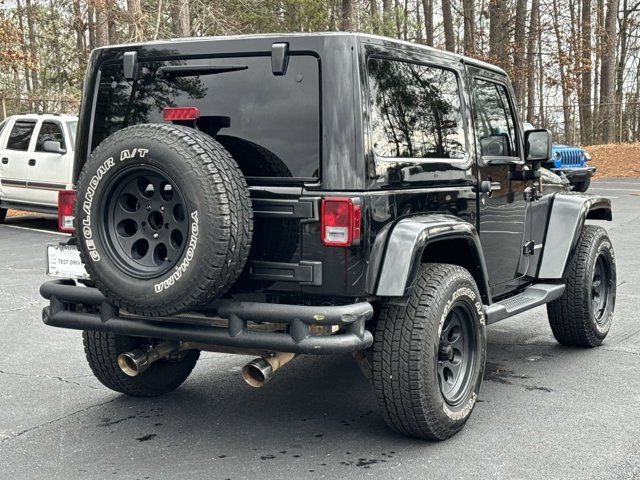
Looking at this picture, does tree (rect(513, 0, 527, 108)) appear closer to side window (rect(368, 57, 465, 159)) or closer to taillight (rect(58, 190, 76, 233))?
side window (rect(368, 57, 465, 159))

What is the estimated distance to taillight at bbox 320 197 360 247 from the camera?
3.88 meters

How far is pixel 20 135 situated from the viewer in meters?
14.7

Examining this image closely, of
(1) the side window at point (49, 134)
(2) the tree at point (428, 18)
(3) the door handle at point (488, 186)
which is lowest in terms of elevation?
(3) the door handle at point (488, 186)

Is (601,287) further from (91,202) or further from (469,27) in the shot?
(469,27)

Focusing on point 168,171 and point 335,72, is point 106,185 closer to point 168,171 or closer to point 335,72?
point 168,171

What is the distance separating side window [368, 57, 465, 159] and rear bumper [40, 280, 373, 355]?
0.87 metres

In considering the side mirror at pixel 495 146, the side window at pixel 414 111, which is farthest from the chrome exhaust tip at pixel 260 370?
the side mirror at pixel 495 146

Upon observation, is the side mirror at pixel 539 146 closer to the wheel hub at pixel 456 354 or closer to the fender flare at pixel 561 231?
the fender flare at pixel 561 231

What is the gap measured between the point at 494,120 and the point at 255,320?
8.33 ft

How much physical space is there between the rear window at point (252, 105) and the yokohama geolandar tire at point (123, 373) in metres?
1.32

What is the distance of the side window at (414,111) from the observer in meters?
4.22

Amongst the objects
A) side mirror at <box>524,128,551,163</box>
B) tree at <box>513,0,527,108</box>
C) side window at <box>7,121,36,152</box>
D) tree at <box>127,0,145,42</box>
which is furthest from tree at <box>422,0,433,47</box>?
side mirror at <box>524,128,551,163</box>

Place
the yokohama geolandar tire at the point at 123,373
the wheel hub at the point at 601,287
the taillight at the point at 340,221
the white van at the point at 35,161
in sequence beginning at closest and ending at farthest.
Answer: the taillight at the point at 340,221, the yokohama geolandar tire at the point at 123,373, the wheel hub at the point at 601,287, the white van at the point at 35,161

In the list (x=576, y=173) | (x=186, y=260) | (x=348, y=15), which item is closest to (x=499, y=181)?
(x=186, y=260)
